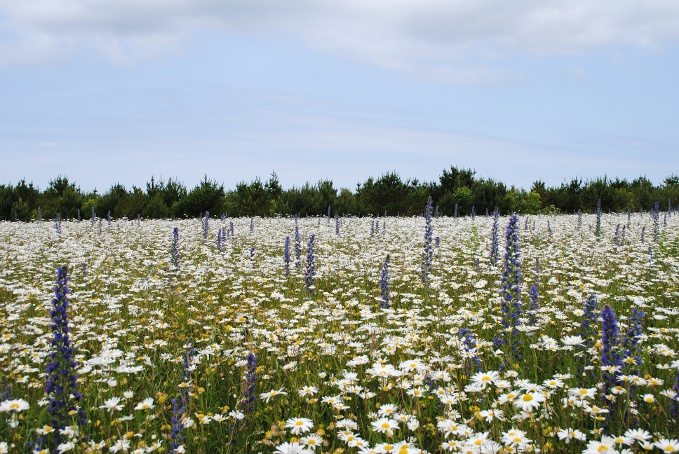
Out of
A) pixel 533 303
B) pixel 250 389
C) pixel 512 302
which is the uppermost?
pixel 512 302

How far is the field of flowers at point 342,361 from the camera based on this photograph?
3.83 metres

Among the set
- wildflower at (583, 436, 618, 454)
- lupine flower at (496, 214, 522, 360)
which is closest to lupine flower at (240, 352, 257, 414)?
wildflower at (583, 436, 618, 454)

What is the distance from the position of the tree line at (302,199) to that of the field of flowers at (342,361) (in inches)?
680

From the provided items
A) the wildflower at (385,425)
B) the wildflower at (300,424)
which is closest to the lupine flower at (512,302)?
the wildflower at (385,425)

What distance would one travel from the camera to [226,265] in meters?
11.5

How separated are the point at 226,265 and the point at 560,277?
6.99m

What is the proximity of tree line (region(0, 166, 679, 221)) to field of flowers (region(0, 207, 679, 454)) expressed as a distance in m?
17.3

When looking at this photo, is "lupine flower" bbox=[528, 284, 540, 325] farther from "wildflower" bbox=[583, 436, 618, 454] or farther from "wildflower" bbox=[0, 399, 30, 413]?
"wildflower" bbox=[0, 399, 30, 413]

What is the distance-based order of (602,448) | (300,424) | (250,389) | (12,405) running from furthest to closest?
(250,389) → (12,405) → (300,424) → (602,448)

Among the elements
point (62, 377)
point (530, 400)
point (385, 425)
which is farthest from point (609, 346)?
point (62, 377)

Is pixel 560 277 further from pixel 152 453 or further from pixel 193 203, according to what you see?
pixel 193 203

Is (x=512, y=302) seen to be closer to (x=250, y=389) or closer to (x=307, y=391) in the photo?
(x=307, y=391)

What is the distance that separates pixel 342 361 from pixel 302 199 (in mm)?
24828

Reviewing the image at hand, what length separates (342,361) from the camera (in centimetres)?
561
